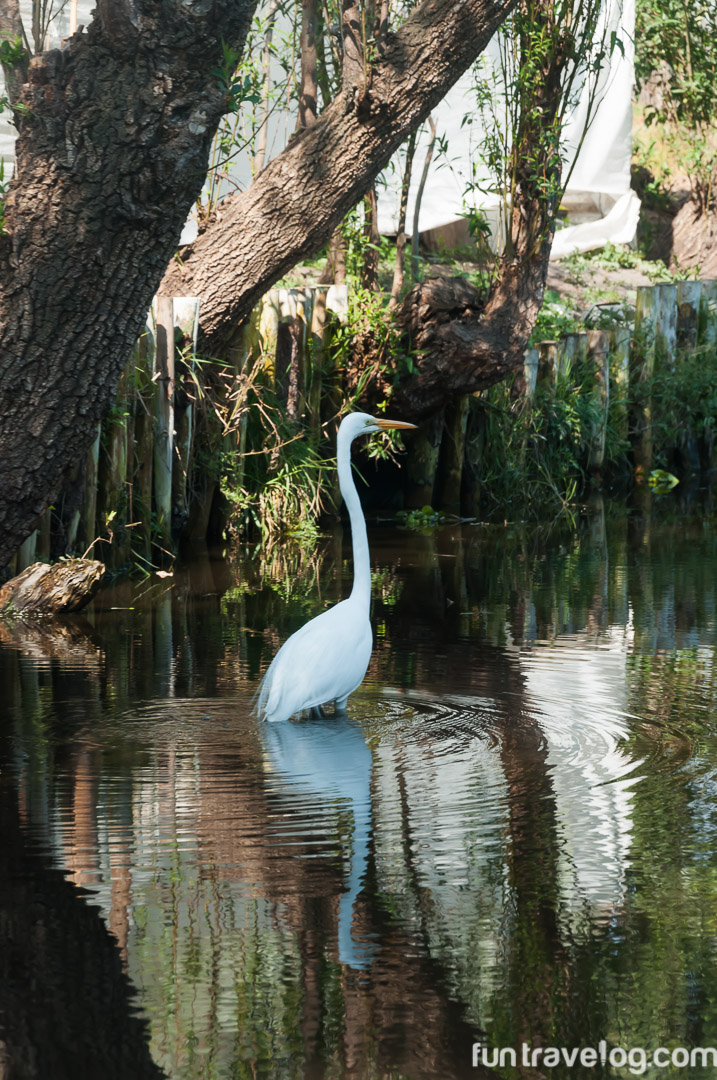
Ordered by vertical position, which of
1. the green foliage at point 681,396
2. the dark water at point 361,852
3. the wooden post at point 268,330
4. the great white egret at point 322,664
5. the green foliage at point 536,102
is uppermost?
the green foliage at point 536,102

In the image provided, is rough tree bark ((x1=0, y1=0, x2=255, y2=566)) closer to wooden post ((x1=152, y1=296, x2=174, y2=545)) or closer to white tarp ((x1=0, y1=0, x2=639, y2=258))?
wooden post ((x1=152, y1=296, x2=174, y2=545))

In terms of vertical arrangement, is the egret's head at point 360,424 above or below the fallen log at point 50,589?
above

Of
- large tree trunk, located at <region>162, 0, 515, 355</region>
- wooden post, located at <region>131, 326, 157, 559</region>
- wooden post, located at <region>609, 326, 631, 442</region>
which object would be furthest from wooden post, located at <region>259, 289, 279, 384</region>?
wooden post, located at <region>609, 326, 631, 442</region>

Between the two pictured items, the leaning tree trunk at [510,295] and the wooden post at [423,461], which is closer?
the leaning tree trunk at [510,295]

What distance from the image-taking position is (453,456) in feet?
34.0

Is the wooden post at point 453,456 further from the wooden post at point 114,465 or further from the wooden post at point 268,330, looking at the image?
the wooden post at point 114,465

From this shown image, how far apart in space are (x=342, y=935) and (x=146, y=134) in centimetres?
264

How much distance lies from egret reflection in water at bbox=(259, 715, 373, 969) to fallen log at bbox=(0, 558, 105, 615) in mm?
2230

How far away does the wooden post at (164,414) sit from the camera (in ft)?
25.5

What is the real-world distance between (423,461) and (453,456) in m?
0.27

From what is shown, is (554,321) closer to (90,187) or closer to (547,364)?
(547,364)

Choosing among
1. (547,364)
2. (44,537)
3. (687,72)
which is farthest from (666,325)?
(44,537)

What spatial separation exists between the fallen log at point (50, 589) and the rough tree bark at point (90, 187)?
2316 mm

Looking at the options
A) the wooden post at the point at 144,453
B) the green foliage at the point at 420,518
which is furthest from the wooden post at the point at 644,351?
the wooden post at the point at 144,453
